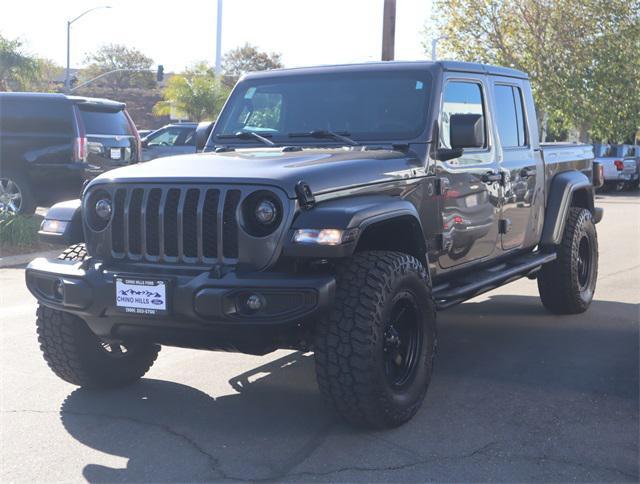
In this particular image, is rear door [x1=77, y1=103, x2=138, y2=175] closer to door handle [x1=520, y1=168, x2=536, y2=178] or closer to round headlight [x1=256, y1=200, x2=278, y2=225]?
door handle [x1=520, y1=168, x2=536, y2=178]

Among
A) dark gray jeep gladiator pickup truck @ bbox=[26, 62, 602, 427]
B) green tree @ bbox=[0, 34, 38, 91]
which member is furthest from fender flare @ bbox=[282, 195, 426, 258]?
green tree @ bbox=[0, 34, 38, 91]

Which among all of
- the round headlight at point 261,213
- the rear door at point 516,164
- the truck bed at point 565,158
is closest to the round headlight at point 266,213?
the round headlight at point 261,213

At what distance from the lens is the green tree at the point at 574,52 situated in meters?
31.9

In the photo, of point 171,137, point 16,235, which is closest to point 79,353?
point 16,235

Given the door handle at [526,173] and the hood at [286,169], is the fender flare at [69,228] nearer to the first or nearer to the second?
the hood at [286,169]

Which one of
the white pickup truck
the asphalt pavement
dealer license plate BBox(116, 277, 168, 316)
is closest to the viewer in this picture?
the asphalt pavement

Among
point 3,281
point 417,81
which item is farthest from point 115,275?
point 3,281

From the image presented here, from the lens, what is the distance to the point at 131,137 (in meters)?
14.2

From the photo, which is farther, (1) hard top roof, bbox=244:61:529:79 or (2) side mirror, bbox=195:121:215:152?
(2) side mirror, bbox=195:121:215:152

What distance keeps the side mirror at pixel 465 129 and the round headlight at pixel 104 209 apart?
207cm

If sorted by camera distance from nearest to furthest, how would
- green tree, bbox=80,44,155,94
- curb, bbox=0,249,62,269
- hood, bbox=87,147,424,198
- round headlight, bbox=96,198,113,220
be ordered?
hood, bbox=87,147,424,198 → round headlight, bbox=96,198,113,220 → curb, bbox=0,249,62,269 → green tree, bbox=80,44,155,94

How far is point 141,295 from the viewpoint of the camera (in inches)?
175

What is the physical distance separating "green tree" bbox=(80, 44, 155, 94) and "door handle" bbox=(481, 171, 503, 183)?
69.6 meters

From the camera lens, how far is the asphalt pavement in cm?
419
